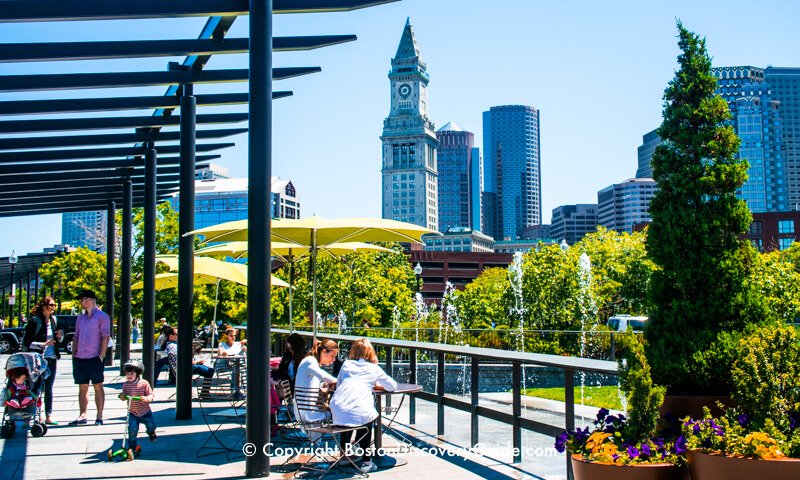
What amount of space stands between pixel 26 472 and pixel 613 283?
47501 millimetres

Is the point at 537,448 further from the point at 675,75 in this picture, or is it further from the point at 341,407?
the point at 675,75

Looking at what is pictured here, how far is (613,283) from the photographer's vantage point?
52188mm

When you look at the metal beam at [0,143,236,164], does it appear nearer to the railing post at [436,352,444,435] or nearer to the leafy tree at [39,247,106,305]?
the railing post at [436,352,444,435]

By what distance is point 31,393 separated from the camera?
1053 cm

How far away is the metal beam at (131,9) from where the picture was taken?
8023 mm

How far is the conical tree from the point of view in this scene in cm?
602

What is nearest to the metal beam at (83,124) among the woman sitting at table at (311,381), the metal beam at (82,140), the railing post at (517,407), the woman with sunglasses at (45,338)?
the metal beam at (82,140)

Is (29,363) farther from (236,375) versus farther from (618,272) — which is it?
(618,272)

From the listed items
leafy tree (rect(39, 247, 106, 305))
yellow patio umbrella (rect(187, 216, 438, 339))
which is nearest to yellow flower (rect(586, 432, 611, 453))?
yellow patio umbrella (rect(187, 216, 438, 339))

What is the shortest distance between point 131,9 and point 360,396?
4675 mm

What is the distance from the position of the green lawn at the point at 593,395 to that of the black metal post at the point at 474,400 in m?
2.87

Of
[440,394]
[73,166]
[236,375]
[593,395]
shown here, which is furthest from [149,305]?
[593,395]

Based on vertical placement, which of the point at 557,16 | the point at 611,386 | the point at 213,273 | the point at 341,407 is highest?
the point at 557,16

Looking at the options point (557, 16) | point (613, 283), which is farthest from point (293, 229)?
point (613, 283)
